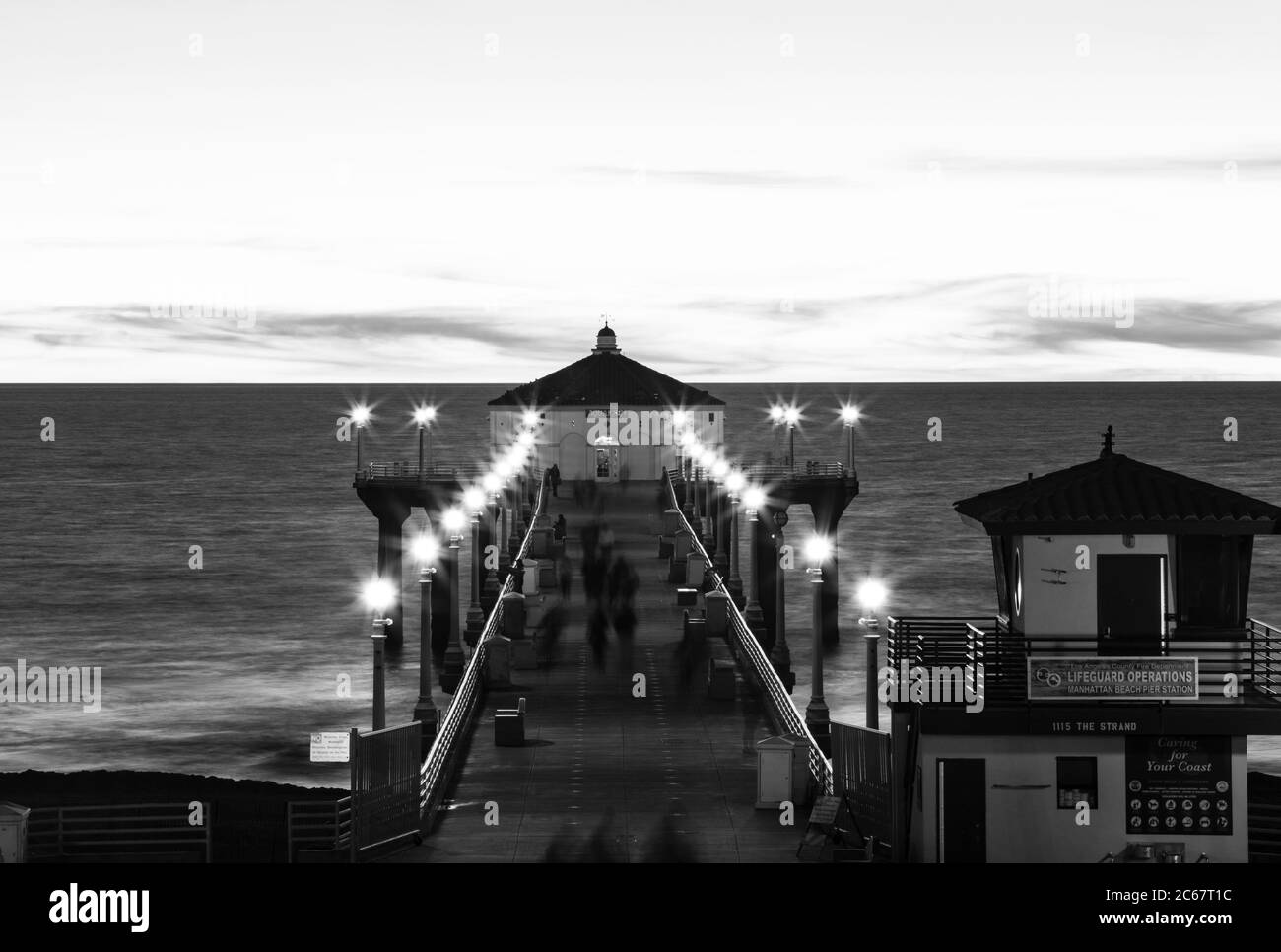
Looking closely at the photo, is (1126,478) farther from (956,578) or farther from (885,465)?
(885,465)

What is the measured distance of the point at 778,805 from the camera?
2380 cm

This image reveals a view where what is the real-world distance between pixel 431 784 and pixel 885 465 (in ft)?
523

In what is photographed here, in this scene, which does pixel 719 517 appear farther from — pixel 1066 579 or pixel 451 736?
pixel 1066 579

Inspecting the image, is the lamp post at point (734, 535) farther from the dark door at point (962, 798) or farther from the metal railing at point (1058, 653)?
the dark door at point (962, 798)

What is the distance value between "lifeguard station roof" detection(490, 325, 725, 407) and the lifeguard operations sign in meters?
65.6

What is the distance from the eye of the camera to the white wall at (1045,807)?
850 inches

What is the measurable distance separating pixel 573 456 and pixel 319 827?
6426cm

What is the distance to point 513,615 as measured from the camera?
3725 centimetres

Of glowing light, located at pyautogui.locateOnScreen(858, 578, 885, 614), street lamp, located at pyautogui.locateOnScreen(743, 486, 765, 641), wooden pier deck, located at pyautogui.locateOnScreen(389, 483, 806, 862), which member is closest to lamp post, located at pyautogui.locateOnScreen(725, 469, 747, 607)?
street lamp, located at pyautogui.locateOnScreen(743, 486, 765, 641)

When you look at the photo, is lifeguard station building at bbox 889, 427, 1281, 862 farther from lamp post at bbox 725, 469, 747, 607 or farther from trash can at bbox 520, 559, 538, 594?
lamp post at bbox 725, 469, 747, 607

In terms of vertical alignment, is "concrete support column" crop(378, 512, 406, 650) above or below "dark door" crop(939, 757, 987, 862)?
above

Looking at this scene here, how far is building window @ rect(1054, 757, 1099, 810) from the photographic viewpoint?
21719 millimetres

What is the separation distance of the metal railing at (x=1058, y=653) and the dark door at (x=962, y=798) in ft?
2.84
